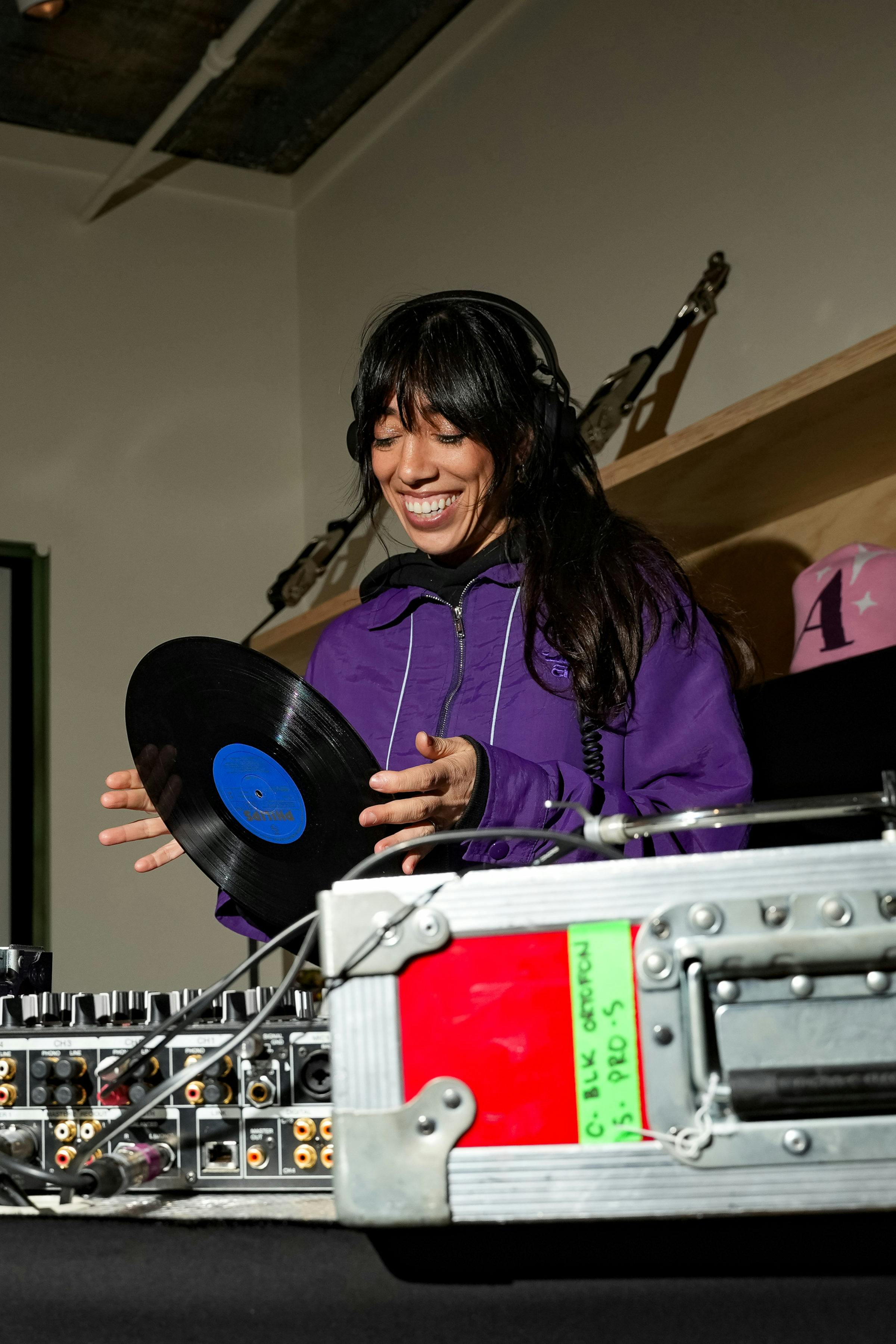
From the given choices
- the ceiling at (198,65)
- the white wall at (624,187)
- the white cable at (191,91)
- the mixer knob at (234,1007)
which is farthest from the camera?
the ceiling at (198,65)

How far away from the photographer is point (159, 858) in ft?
3.70

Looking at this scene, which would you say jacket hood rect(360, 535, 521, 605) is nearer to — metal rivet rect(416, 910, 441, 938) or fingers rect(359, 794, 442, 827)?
Result: fingers rect(359, 794, 442, 827)

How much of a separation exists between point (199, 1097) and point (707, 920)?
33 cm

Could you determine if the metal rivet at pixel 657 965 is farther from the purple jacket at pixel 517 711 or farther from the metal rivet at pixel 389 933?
the purple jacket at pixel 517 711

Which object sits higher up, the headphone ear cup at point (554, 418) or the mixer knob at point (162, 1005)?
the headphone ear cup at point (554, 418)

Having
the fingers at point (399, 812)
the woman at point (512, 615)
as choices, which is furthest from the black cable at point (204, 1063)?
the woman at point (512, 615)

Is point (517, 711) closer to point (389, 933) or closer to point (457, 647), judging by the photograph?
point (457, 647)

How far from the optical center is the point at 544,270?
9.11 feet

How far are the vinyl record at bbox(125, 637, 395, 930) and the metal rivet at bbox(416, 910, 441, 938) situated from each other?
0.84 ft

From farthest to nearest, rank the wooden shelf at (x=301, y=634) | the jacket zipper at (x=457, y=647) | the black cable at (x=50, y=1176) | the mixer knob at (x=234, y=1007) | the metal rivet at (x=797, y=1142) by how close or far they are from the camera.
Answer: the wooden shelf at (x=301, y=634)
the jacket zipper at (x=457, y=647)
the mixer knob at (x=234, y=1007)
the black cable at (x=50, y=1176)
the metal rivet at (x=797, y=1142)

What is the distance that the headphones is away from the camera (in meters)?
1.25

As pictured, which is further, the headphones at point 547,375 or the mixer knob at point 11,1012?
the headphones at point 547,375

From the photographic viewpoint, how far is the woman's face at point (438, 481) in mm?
1240

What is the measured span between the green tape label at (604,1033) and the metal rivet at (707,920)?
0.03 metres
